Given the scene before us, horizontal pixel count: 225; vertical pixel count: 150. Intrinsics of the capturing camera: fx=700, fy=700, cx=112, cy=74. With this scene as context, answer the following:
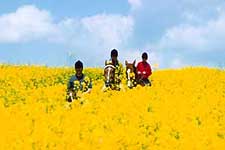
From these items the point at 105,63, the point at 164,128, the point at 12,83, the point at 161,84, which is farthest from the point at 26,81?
the point at 164,128

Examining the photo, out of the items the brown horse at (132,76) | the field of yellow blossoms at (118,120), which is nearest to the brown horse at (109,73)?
the field of yellow blossoms at (118,120)

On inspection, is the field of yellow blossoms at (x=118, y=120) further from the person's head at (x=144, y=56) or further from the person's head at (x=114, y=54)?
the person's head at (x=144, y=56)

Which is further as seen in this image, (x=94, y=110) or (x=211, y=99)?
(x=211, y=99)

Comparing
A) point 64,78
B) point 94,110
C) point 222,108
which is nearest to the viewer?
point 94,110

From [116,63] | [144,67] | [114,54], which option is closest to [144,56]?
[144,67]

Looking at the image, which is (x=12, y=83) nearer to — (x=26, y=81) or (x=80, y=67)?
(x=26, y=81)

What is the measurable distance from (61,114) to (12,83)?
15.0 metres

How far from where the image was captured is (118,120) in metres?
17.9

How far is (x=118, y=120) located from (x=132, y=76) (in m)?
9.86

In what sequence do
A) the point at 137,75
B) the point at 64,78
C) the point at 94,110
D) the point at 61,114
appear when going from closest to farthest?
the point at 61,114 < the point at 94,110 < the point at 137,75 < the point at 64,78

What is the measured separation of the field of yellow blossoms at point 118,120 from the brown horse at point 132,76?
3.38 feet

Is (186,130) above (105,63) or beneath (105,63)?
beneath

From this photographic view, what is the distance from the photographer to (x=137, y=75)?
2709 centimetres

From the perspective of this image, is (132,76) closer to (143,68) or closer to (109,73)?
(143,68)
